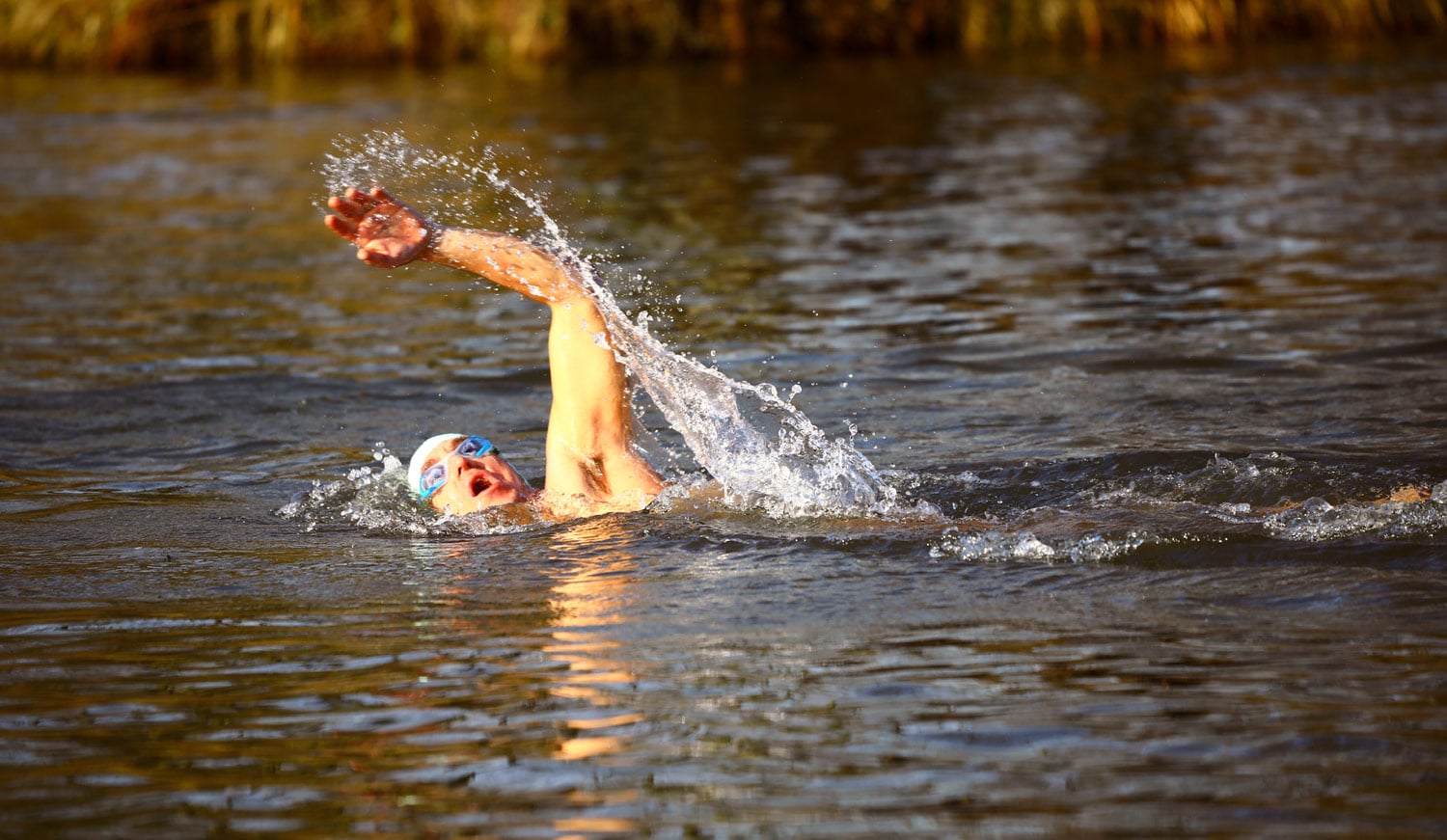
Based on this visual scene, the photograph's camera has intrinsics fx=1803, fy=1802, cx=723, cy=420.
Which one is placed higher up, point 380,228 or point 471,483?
point 380,228

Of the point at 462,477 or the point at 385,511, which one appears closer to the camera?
the point at 462,477

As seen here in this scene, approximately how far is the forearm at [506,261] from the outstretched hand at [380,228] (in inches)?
4.0

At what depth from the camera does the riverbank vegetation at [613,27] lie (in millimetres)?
28719

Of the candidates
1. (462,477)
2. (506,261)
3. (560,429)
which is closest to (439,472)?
(462,477)

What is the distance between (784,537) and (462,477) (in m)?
1.42

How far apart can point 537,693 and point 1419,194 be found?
12090 millimetres

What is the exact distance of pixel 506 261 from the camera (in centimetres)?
702

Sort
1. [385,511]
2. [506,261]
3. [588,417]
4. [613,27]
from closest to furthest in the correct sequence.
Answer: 1. [506,261]
2. [588,417]
3. [385,511]
4. [613,27]

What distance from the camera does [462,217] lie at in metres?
13.4

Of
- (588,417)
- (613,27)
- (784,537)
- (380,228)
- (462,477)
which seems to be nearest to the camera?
(380,228)

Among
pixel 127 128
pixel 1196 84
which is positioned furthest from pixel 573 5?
pixel 1196 84

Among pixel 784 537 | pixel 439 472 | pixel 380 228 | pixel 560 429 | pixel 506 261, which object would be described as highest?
pixel 380 228

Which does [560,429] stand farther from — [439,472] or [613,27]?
[613,27]

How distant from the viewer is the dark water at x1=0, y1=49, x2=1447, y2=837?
450cm
